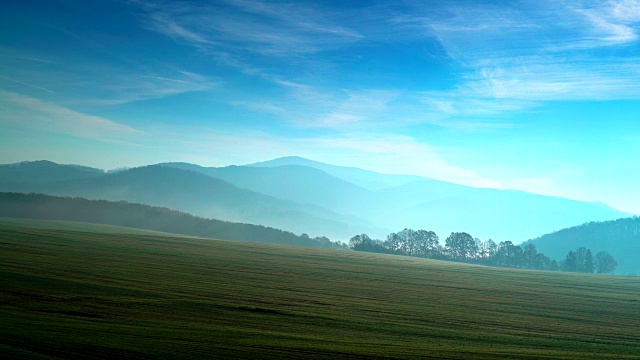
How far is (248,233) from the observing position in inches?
7830

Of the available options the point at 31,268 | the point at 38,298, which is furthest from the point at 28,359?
the point at 31,268

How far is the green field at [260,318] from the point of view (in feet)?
88.4

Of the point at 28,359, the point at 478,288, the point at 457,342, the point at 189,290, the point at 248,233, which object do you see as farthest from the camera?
the point at 248,233

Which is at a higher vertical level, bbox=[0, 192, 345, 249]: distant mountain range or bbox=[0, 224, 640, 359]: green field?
bbox=[0, 192, 345, 249]: distant mountain range

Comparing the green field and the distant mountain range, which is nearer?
the green field

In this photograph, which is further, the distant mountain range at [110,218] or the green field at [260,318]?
the distant mountain range at [110,218]

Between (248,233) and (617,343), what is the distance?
556 ft

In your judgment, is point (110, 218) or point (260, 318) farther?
point (110, 218)

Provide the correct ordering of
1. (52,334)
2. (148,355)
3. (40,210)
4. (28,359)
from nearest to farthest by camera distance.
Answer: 1. (28,359)
2. (148,355)
3. (52,334)
4. (40,210)

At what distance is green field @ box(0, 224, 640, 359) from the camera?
1061 inches

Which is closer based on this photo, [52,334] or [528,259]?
[52,334]

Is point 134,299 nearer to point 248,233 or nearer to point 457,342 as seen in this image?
point 457,342

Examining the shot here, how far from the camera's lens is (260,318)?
3631 cm

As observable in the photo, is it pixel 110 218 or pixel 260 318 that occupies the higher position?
pixel 110 218
